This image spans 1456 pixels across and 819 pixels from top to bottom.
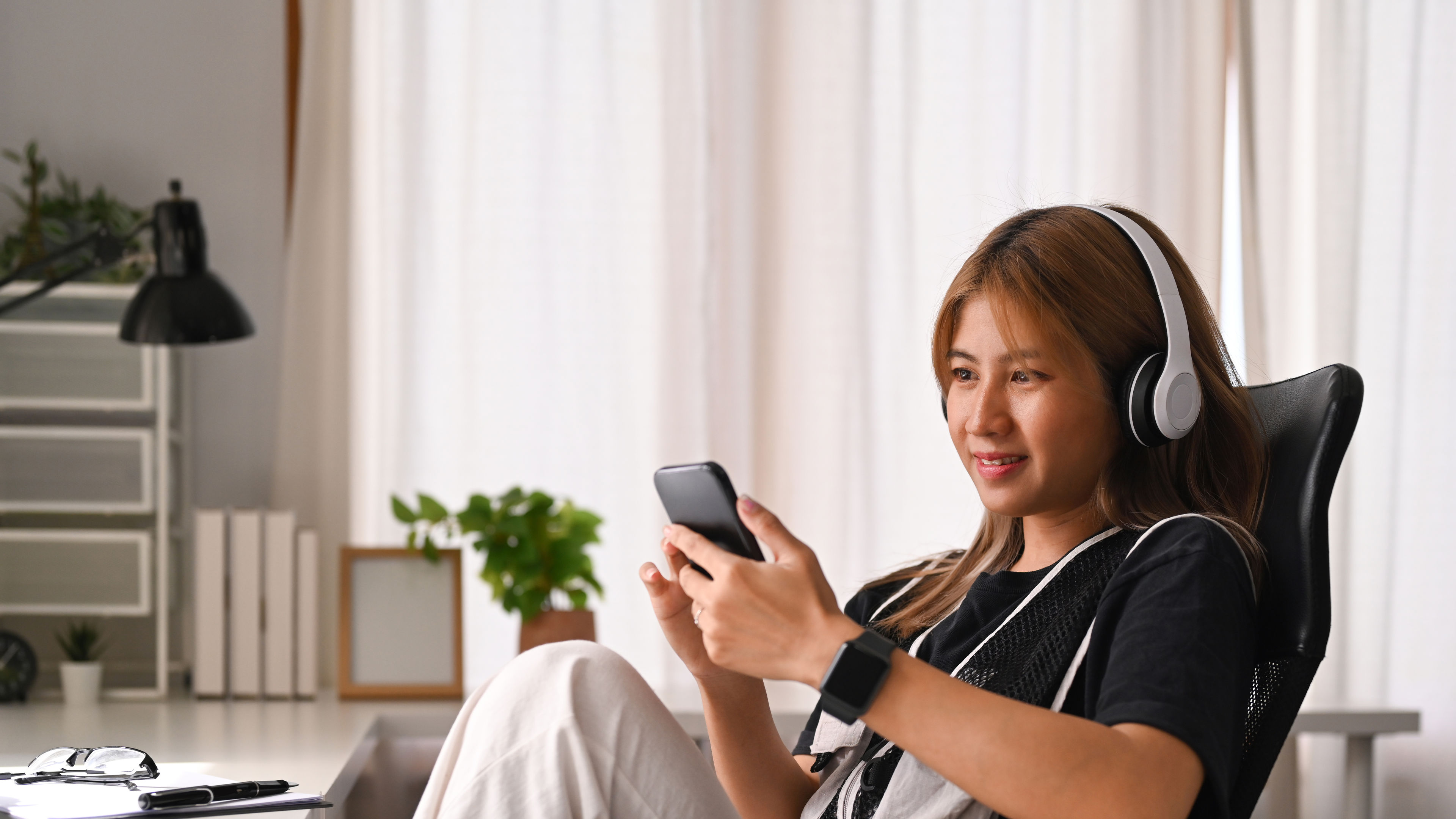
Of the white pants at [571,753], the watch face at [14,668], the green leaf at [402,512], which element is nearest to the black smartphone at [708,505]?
the white pants at [571,753]

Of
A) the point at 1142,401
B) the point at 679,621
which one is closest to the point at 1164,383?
the point at 1142,401

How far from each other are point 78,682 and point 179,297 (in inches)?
24.4

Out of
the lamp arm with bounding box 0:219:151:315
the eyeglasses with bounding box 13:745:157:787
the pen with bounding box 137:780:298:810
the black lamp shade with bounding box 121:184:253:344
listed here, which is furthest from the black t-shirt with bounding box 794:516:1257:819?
the lamp arm with bounding box 0:219:151:315

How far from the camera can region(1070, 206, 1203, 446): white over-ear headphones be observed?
859 mm

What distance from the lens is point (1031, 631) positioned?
917 millimetres

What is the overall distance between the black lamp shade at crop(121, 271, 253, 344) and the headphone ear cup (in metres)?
1.28

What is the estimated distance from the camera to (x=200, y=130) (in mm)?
1992

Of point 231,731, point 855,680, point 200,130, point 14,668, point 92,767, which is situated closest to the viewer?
point 855,680

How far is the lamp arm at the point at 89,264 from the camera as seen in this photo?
63.1 inches

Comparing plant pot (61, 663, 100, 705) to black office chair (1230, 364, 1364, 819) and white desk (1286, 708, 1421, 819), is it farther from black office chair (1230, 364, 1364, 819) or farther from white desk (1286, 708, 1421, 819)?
white desk (1286, 708, 1421, 819)

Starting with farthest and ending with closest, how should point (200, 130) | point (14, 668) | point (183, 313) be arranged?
point (200, 130), point (14, 668), point (183, 313)

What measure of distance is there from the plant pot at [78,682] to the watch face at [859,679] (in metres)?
1.46

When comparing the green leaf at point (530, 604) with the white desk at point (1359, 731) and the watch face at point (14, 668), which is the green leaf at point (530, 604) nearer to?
the watch face at point (14, 668)

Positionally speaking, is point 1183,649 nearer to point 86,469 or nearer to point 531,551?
point 531,551
